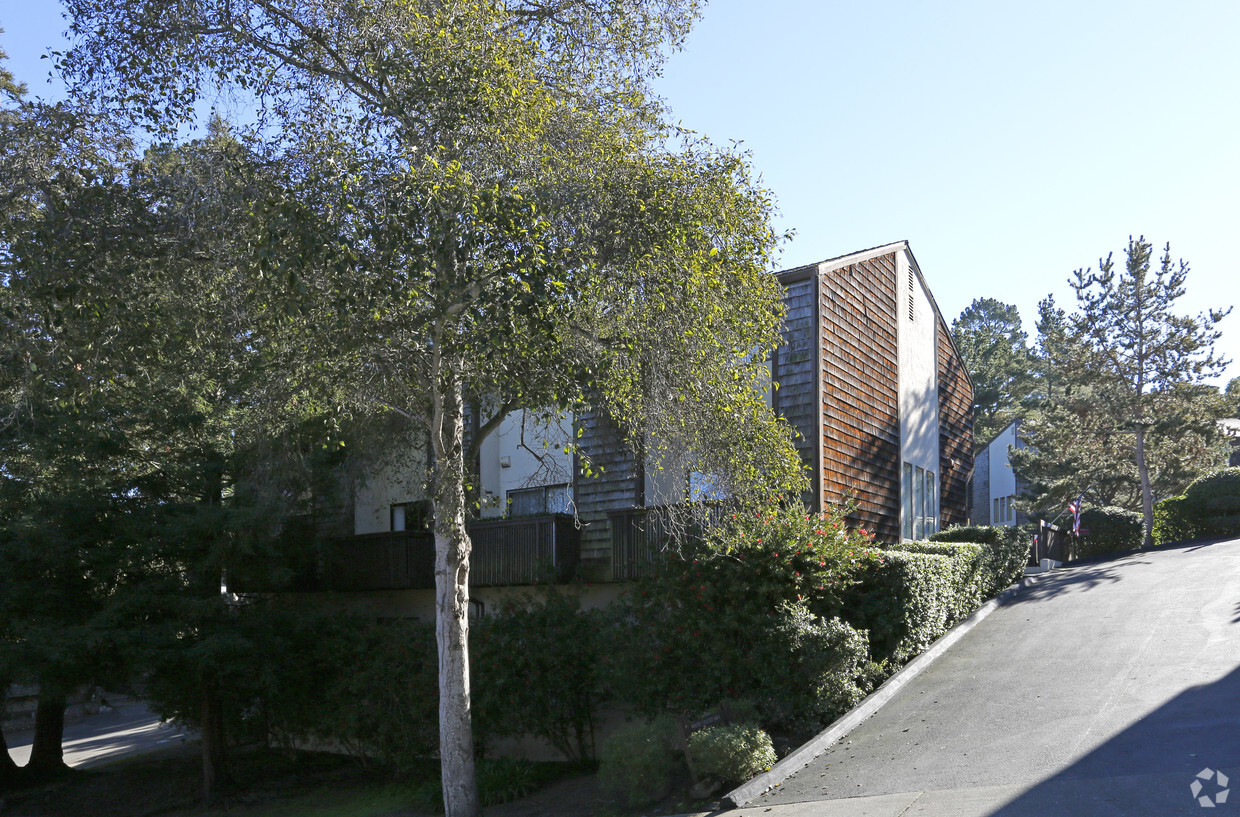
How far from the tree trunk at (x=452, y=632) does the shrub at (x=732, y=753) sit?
299 centimetres

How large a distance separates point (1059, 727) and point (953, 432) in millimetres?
16455

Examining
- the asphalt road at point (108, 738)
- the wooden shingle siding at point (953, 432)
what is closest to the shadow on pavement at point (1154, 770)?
the wooden shingle siding at point (953, 432)

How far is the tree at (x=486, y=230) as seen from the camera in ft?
34.1

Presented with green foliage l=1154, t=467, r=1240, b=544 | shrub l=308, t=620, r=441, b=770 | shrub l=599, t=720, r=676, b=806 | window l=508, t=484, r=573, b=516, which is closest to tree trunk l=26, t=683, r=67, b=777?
shrub l=308, t=620, r=441, b=770

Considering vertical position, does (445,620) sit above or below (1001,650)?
above

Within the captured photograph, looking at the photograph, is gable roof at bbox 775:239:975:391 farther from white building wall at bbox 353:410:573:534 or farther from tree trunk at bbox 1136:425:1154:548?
tree trunk at bbox 1136:425:1154:548

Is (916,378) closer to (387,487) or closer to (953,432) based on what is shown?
(953,432)

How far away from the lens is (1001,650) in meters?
14.7

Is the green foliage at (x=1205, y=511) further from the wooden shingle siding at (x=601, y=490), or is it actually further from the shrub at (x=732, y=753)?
the shrub at (x=732, y=753)

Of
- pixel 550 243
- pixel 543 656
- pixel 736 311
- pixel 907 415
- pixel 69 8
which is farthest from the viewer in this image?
pixel 907 415

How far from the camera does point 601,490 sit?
18203 mm

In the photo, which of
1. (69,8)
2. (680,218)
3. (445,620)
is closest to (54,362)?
(69,8)

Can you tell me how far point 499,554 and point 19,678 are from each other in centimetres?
774

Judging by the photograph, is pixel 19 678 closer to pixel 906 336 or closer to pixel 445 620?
pixel 445 620
